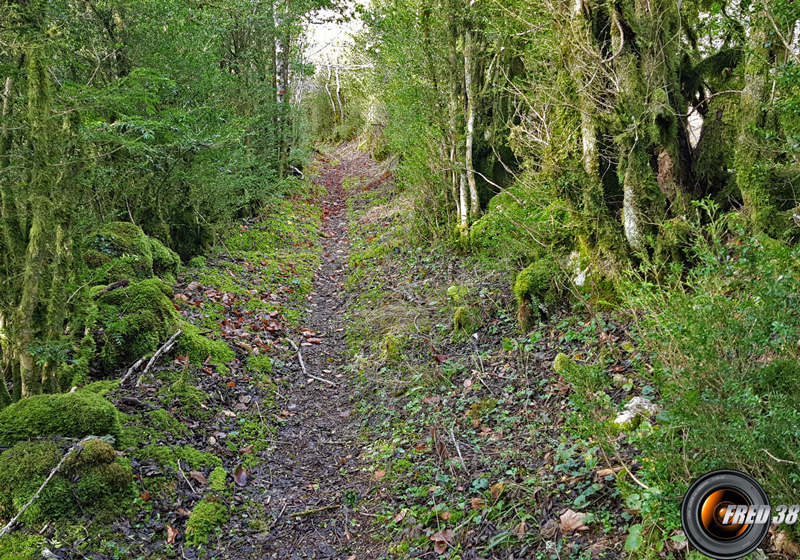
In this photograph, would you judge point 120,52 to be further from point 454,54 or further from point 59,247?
point 454,54

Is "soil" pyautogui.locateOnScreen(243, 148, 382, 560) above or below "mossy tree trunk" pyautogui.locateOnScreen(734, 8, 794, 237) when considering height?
below

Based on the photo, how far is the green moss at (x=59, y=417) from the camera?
11.8ft

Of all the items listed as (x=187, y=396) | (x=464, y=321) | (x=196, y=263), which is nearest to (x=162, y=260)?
(x=196, y=263)

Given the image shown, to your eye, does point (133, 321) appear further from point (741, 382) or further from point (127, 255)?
point (741, 382)

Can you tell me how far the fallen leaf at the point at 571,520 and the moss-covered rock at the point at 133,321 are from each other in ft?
14.8

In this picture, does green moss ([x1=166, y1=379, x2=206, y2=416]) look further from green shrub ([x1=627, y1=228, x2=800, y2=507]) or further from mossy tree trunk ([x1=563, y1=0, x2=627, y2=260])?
mossy tree trunk ([x1=563, y1=0, x2=627, y2=260])

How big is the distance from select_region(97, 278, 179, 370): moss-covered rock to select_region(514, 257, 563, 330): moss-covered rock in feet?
14.1

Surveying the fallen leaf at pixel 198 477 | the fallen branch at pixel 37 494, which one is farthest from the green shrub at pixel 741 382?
the fallen branch at pixel 37 494

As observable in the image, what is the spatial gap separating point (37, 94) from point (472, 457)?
4584mm

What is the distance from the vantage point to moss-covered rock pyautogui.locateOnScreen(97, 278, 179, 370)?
5051 millimetres

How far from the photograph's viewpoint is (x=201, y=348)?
5812 millimetres

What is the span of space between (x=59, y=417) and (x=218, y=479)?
4.50 feet

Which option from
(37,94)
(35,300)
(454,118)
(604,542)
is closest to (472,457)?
(604,542)

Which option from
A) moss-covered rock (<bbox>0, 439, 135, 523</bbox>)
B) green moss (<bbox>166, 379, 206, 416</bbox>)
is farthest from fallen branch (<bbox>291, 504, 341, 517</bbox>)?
green moss (<bbox>166, 379, 206, 416</bbox>)
